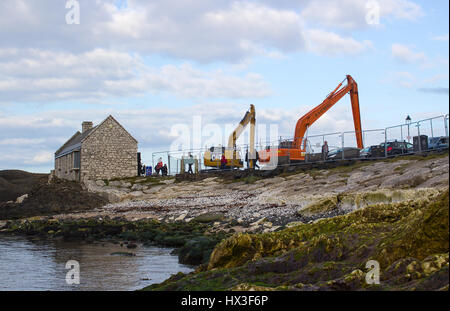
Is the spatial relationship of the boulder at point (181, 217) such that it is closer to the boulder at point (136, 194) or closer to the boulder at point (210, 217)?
the boulder at point (210, 217)

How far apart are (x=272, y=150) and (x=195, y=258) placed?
22742mm

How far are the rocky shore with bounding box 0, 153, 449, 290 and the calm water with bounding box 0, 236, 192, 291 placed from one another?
98 centimetres

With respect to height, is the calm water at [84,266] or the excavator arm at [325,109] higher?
the excavator arm at [325,109]

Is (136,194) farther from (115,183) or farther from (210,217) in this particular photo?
(210,217)

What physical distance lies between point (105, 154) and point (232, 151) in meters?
12.3

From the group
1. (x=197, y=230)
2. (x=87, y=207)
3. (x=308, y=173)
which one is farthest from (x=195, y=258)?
(x=87, y=207)

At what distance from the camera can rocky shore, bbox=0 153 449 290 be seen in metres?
5.07

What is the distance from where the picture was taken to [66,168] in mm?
49781

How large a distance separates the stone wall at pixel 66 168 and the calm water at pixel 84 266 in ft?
86.9

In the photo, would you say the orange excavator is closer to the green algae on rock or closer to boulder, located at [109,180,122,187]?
boulder, located at [109,180,122,187]

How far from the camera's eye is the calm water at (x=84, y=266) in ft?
38.0

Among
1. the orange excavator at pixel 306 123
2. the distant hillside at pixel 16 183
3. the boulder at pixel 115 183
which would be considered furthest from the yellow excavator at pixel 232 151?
the distant hillside at pixel 16 183

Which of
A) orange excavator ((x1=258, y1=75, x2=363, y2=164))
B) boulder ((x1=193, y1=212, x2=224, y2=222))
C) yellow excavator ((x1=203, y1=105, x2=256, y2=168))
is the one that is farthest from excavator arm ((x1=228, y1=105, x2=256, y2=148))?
boulder ((x1=193, y1=212, x2=224, y2=222))
